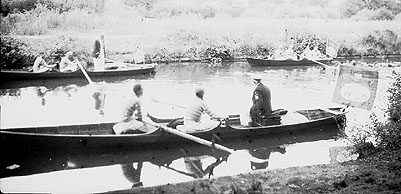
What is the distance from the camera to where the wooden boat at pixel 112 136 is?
513 centimetres

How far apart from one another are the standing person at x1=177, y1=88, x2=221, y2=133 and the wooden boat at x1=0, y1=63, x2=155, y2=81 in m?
4.35

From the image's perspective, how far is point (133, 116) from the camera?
5723 millimetres

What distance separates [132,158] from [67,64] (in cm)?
422

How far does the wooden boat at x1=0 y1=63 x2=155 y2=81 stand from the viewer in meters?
8.75

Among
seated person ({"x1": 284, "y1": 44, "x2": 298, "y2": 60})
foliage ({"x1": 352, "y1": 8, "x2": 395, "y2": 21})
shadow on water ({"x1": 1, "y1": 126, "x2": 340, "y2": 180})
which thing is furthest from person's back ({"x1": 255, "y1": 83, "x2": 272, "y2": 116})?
seated person ({"x1": 284, "y1": 44, "x2": 298, "y2": 60})

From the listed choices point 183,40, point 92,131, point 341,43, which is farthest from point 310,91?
point 92,131

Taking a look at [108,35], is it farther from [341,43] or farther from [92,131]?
[341,43]

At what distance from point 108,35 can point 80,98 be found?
8.90 ft

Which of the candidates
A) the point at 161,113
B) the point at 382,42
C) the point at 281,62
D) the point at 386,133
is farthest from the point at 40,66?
the point at 382,42

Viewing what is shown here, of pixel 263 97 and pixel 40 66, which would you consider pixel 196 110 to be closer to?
pixel 263 97

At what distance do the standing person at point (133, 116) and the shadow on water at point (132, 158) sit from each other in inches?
13.7

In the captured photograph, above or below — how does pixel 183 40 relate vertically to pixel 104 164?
above

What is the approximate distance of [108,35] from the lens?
7.07 metres

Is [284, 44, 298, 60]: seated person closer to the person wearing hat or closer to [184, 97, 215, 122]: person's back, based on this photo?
the person wearing hat
